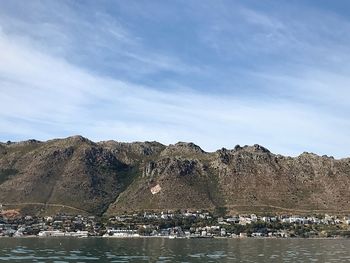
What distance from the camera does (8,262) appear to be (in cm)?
8569

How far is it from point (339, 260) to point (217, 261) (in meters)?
23.2

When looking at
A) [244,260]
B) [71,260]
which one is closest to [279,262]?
[244,260]

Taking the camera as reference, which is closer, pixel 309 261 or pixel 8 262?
pixel 8 262

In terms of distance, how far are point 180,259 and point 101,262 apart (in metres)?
14.9

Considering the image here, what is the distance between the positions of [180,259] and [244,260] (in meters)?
11.6

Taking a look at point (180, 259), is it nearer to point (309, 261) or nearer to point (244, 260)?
point (244, 260)

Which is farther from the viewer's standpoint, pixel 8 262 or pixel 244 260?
pixel 244 260

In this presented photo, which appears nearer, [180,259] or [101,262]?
[101,262]

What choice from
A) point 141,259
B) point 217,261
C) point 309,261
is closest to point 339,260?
point 309,261

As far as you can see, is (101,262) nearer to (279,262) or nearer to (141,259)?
(141,259)

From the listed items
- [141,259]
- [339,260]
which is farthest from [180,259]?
[339,260]

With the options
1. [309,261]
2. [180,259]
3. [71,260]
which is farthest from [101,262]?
[309,261]

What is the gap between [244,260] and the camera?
94.1 meters

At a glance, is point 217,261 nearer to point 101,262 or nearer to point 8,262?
point 101,262
